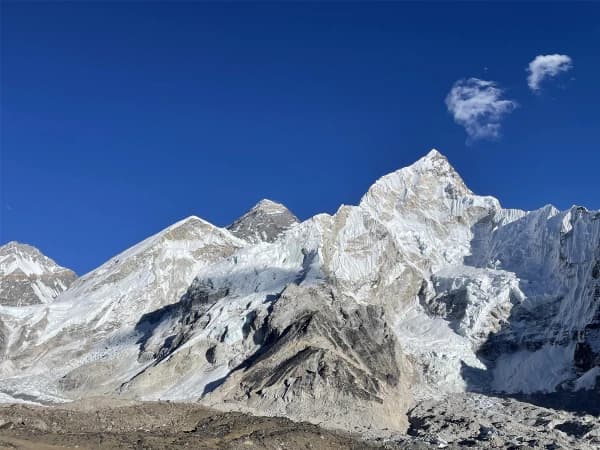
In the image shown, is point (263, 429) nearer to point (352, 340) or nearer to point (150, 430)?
point (150, 430)

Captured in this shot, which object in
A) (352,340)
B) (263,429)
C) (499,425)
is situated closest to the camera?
(263,429)

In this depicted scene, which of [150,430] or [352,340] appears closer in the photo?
[150,430]

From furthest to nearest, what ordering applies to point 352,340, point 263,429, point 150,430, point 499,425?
point 352,340 → point 499,425 → point 263,429 → point 150,430

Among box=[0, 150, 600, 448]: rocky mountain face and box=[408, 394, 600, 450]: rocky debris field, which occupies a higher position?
box=[0, 150, 600, 448]: rocky mountain face

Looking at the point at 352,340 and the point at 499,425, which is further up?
the point at 352,340

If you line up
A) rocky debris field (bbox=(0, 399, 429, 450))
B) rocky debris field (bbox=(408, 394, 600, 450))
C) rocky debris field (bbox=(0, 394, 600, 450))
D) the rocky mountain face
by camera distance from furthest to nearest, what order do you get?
1. the rocky mountain face
2. rocky debris field (bbox=(408, 394, 600, 450))
3. rocky debris field (bbox=(0, 394, 600, 450))
4. rocky debris field (bbox=(0, 399, 429, 450))

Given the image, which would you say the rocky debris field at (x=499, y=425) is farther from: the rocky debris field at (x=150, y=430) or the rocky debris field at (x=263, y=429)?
the rocky debris field at (x=150, y=430)

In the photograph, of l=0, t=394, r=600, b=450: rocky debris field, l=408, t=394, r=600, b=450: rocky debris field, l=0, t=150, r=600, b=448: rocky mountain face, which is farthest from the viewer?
l=0, t=150, r=600, b=448: rocky mountain face

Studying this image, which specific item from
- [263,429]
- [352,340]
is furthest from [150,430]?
[352,340]

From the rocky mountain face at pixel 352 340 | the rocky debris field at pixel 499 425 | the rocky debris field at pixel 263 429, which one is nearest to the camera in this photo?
the rocky debris field at pixel 263 429

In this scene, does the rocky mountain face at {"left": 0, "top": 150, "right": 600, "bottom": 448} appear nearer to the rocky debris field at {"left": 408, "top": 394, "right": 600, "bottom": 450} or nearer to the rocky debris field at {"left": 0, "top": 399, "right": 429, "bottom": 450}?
the rocky debris field at {"left": 408, "top": 394, "right": 600, "bottom": 450}

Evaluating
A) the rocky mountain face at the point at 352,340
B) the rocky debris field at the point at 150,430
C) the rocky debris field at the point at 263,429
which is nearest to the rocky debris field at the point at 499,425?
the rocky debris field at the point at 263,429

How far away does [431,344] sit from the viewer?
566 ft

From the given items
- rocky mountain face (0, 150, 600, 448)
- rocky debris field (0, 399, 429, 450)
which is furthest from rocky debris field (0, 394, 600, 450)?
rocky mountain face (0, 150, 600, 448)
